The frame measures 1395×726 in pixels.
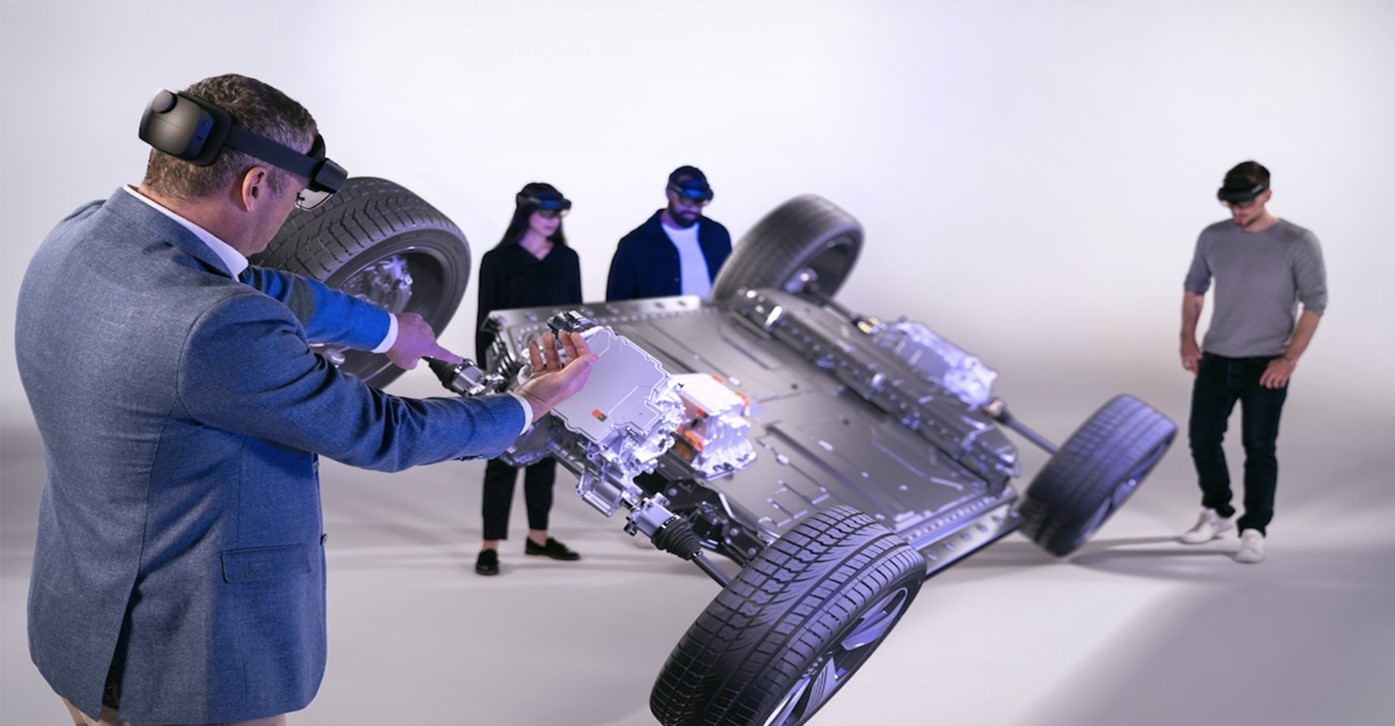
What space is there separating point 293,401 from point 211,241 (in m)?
0.30

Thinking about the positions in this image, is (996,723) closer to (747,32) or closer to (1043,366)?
(747,32)

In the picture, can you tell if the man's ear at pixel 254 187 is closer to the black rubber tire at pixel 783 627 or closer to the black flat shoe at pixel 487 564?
the black rubber tire at pixel 783 627

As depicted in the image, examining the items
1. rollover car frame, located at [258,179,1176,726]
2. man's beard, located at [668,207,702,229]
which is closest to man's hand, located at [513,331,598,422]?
rollover car frame, located at [258,179,1176,726]

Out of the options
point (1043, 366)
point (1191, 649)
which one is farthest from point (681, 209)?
point (1043, 366)

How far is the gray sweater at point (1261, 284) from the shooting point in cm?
515

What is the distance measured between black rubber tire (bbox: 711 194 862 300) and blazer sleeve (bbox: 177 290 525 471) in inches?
128

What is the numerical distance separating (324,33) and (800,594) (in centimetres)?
387

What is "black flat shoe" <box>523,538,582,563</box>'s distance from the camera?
207 inches

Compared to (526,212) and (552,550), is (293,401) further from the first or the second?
(552,550)

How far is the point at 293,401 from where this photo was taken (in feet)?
6.41

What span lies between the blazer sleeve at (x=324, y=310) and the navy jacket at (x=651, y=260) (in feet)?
6.59

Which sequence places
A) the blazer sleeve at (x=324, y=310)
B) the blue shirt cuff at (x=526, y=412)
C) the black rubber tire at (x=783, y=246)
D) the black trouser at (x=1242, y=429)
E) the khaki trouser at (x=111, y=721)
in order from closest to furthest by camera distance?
the khaki trouser at (x=111, y=721)
the blue shirt cuff at (x=526, y=412)
the blazer sleeve at (x=324, y=310)
the black trouser at (x=1242, y=429)
the black rubber tire at (x=783, y=246)

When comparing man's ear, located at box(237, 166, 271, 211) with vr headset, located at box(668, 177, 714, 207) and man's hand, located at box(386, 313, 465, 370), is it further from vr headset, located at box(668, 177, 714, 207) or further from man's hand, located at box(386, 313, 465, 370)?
vr headset, located at box(668, 177, 714, 207)

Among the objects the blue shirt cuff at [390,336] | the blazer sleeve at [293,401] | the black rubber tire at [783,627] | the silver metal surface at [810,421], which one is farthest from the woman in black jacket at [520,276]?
the blazer sleeve at [293,401]
